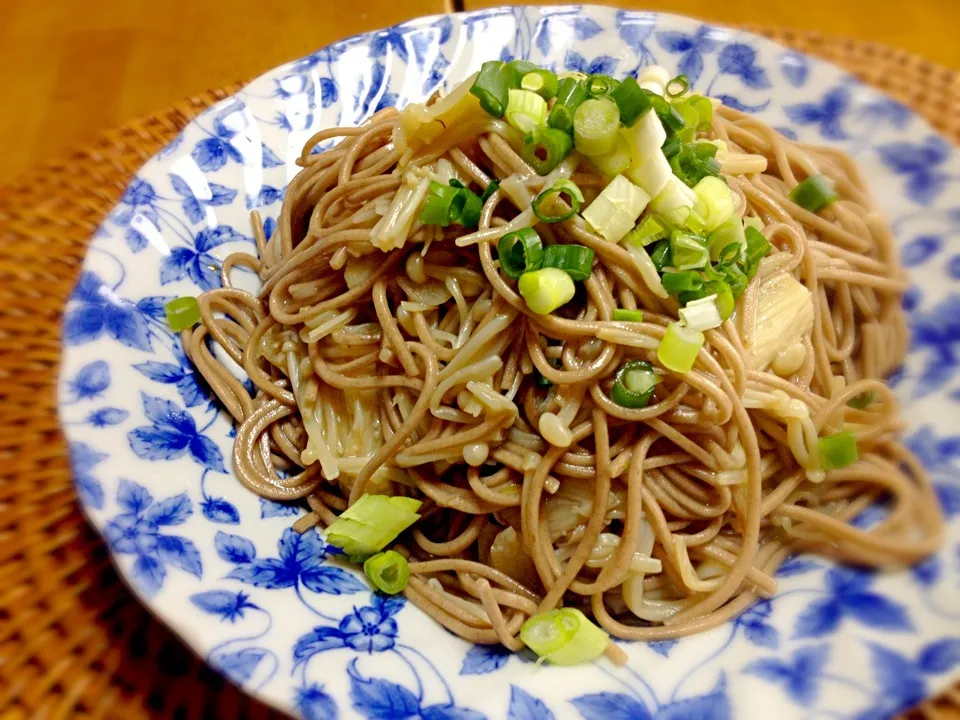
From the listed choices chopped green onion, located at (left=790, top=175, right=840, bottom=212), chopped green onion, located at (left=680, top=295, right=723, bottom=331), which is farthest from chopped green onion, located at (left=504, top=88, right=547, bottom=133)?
chopped green onion, located at (left=790, top=175, right=840, bottom=212)

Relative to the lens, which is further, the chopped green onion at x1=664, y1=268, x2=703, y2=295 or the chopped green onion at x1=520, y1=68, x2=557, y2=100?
the chopped green onion at x1=520, y1=68, x2=557, y2=100

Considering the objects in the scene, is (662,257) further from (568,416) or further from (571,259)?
(568,416)

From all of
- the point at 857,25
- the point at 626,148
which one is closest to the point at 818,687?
the point at 626,148

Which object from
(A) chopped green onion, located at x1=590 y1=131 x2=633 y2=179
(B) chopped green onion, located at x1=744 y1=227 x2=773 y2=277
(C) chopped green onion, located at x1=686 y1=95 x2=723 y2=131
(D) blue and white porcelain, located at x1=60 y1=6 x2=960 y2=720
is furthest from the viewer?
(C) chopped green onion, located at x1=686 y1=95 x2=723 y2=131

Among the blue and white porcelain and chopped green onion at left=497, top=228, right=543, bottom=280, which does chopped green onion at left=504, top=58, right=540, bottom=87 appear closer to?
chopped green onion at left=497, top=228, right=543, bottom=280

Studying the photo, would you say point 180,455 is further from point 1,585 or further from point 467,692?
point 467,692

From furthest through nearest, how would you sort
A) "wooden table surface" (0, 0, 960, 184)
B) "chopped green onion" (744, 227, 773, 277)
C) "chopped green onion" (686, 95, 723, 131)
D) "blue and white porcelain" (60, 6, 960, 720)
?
1. "wooden table surface" (0, 0, 960, 184)
2. "chopped green onion" (686, 95, 723, 131)
3. "chopped green onion" (744, 227, 773, 277)
4. "blue and white porcelain" (60, 6, 960, 720)
